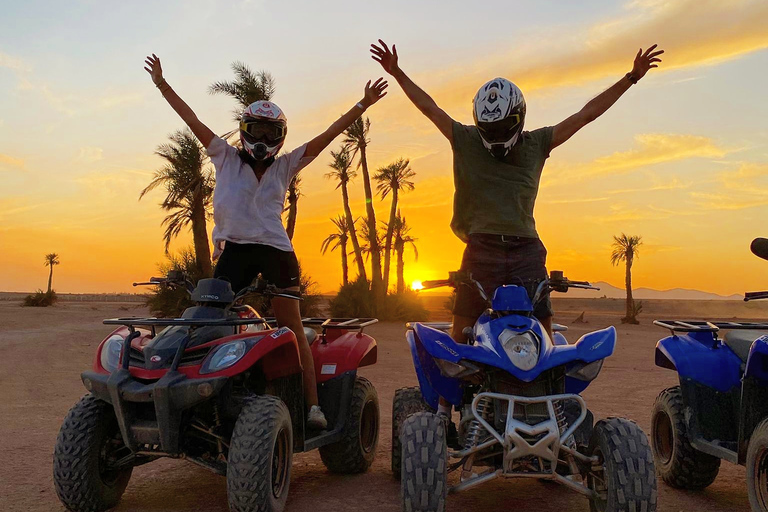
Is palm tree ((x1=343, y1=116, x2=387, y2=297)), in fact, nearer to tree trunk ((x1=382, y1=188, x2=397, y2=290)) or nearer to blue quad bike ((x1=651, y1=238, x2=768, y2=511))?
tree trunk ((x1=382, y1=188, x2=397, y2=290))

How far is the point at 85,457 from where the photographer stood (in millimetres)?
4703

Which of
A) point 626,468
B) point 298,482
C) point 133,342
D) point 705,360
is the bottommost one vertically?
point 298,482

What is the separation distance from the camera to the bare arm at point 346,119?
20.3 feet

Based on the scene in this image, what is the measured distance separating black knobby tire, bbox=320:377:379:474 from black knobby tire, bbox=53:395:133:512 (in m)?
1.82

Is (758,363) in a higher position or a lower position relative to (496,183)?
lower

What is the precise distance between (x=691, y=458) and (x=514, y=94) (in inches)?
118

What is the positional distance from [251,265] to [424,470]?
2.26m

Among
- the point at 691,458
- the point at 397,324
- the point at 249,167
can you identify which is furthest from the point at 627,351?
the point at 249,167

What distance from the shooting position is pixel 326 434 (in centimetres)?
582

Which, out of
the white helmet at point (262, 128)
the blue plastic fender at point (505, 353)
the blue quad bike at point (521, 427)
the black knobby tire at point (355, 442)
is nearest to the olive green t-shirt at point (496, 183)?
the blue quad bike at point (521, 427)

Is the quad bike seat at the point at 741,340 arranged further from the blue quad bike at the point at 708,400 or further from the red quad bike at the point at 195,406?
the red quad bike at the point at 195,406

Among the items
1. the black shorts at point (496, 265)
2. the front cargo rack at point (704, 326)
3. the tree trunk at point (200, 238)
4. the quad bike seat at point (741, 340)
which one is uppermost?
the tree trunk at point (200, 238)

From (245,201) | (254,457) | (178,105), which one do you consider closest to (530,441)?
(254,457)

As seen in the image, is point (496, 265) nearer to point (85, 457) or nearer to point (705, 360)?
point (705, 360)
